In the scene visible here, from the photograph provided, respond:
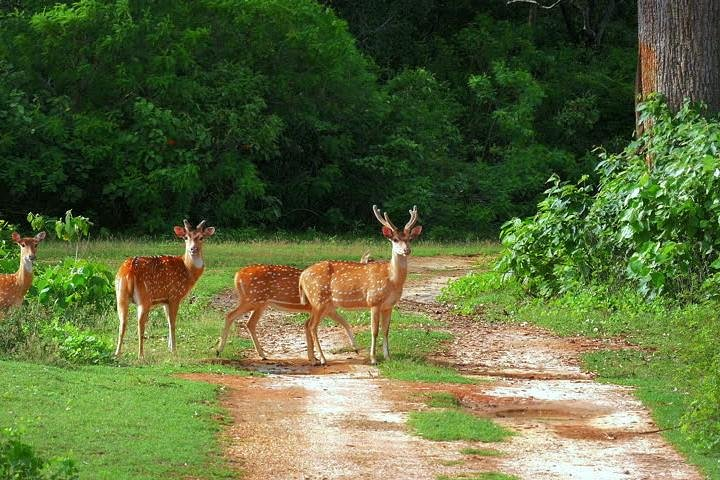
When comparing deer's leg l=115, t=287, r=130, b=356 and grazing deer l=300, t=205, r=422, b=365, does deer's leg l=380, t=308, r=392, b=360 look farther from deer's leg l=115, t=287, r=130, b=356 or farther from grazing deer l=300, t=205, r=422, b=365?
deer's leg l=115, t=287, r=130, b=356

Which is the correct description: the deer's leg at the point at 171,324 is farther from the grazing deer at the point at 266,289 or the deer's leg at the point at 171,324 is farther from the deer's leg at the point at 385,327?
the deer's leg at the point at 385,327

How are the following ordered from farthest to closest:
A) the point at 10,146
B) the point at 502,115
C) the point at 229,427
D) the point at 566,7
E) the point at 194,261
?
1. the point at 566,7
2. the point at 502,115
3. the point at 10,146
4. the point at 194,261
5. the point at 229,427

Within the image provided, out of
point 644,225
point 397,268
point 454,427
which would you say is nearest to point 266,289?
point 397,268

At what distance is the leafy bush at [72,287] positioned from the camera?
15.6 metres

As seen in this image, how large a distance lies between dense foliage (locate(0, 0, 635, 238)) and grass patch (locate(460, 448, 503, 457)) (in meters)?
18.2

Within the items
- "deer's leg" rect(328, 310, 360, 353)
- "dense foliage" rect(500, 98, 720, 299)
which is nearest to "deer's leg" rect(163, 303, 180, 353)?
"deer's leg" rect(328, 310, 360, 353)

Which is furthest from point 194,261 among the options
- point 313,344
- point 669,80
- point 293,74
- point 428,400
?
point 293,74

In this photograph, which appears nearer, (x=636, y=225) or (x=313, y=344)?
(x=313, y=344)

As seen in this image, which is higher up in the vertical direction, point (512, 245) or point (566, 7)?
point (566, 7)

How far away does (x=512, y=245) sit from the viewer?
60.7ft

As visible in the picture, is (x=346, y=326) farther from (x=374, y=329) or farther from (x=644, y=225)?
(x=644, y=225)

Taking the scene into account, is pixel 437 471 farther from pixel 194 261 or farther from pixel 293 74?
pixel 293 74

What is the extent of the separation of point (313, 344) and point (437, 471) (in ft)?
15.9

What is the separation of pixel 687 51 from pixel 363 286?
22.9 feet
